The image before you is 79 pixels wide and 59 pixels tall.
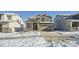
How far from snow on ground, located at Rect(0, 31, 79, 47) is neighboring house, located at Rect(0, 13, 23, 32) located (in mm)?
76

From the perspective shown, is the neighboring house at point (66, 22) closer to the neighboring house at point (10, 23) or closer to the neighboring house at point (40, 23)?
the neighboring house at point (40, 23)

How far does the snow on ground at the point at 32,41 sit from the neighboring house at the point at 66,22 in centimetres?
8

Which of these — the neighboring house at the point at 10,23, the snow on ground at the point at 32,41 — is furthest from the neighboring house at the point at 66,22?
the neighboring house at the point at 10,23

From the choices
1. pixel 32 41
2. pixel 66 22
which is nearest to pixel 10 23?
pixel 32 41

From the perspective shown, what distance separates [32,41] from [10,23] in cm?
43

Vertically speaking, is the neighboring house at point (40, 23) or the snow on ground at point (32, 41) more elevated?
the neighboring house at point (40, 23)

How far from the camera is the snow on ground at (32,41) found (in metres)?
3.23

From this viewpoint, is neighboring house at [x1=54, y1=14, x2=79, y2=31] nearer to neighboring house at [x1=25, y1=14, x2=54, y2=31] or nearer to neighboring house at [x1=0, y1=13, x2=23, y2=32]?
neighboring house at [x1=25, y1=14, x2=54, y2=31]

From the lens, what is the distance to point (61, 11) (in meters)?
3.25

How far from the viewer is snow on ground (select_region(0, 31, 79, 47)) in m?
3.23
